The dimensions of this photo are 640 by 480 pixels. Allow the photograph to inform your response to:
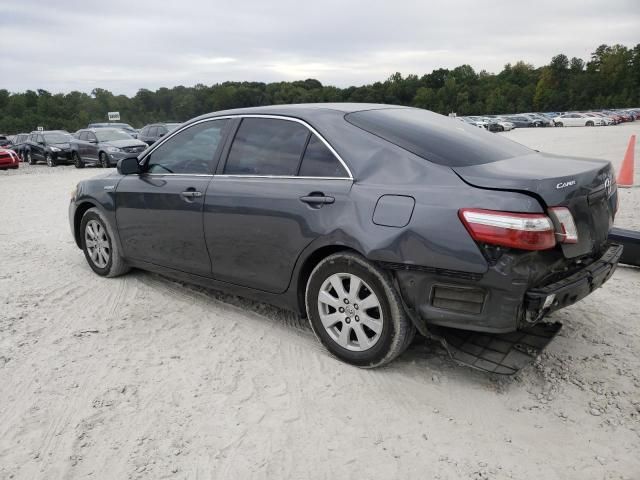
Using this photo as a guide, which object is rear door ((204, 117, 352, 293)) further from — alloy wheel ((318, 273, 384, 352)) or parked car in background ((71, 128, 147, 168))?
parked car in background ((71, 128, 147, 168))

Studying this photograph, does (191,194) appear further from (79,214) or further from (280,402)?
(79,214)

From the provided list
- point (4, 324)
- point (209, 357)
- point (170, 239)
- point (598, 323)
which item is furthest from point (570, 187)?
point (4, 324)

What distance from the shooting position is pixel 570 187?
2.83 m

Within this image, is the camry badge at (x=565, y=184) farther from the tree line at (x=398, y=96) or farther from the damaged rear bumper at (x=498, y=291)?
the tree line at (x=398, y=96)

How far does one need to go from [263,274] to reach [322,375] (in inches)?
33.1

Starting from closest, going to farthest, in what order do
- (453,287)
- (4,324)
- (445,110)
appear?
(453,287) → (4,324) → (445,110)

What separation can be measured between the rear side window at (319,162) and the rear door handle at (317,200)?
16 cm

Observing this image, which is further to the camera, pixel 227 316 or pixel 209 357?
pixel 227 316

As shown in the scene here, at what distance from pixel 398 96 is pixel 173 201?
115556 millimetres

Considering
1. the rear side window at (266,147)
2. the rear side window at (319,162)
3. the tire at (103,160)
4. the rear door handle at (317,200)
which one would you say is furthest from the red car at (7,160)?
the rear door handle at (317,200)

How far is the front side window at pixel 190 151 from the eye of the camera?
412 centimetres

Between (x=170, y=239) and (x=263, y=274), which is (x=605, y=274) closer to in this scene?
(x=263, y=274)

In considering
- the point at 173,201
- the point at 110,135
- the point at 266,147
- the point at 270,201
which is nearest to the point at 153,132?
the point at 110,135

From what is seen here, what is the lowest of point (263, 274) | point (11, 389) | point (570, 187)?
point (11, 389)
